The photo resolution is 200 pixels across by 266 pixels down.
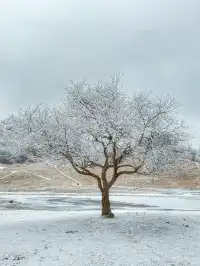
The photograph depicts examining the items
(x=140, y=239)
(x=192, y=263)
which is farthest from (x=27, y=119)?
(x=192, y=263)

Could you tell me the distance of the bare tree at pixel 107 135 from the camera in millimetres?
29891

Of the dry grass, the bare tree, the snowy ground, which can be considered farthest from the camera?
the dry grass

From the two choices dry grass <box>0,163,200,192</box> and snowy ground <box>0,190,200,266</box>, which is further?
dry grass <box>0,163,200,192</box>

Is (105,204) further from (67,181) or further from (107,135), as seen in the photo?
(67,181)

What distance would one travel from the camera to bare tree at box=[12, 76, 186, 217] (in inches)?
1177

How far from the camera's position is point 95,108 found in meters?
30.5

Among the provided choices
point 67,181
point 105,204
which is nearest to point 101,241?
point 105,204

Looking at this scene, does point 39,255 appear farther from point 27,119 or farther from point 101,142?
point 27,119

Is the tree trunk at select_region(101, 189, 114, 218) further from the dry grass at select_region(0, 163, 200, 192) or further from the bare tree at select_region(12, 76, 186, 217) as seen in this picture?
the dry grass at select_region(0, 163, 200, 192)

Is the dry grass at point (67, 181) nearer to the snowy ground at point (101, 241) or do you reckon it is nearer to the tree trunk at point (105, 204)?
the tree trunk at point (105, 204)

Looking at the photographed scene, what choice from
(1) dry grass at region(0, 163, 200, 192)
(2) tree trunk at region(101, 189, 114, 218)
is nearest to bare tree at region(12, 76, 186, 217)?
(2) tree trunk at region(101, 189, 114, 218)

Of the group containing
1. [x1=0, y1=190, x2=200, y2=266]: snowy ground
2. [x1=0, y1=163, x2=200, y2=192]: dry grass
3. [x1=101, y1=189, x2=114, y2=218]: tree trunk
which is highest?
[x1=0, y1=163, x2=200, y2=192]: dry grass

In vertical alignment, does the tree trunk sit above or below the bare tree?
below

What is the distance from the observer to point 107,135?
29.2 m
